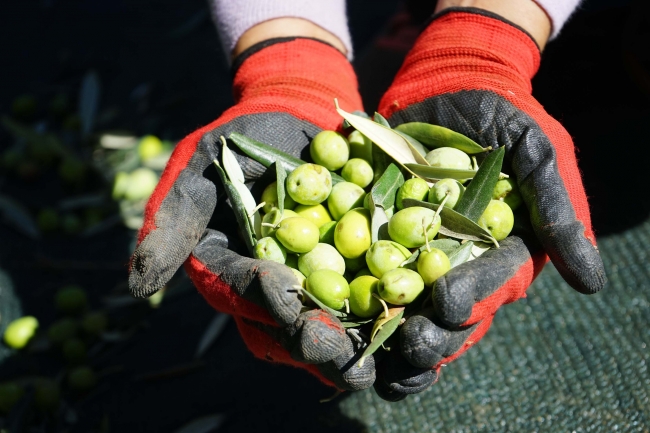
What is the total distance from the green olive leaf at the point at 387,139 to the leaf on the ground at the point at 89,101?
234 cm

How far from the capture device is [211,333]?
102 inches

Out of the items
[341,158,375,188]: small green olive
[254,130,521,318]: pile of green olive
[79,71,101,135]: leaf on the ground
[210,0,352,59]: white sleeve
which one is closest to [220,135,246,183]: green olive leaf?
[254,130,521,318]: pile of green olive

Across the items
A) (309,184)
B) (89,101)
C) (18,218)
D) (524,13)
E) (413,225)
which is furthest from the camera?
(89,101)

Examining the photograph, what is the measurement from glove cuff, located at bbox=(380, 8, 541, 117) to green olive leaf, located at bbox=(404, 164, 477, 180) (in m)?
0.31

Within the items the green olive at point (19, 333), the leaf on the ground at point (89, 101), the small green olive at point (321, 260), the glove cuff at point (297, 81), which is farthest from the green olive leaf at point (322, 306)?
the leaf on the ground at point (89, 101)

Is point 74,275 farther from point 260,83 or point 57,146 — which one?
point 260,83

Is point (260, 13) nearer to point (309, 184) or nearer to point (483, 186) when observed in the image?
point (309, 184)

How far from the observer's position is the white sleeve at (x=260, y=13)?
2404 millimetres

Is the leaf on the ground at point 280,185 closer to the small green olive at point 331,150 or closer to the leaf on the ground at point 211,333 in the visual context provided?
the small green olive at point 331,150

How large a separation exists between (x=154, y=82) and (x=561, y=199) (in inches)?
119

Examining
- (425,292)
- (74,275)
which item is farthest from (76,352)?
(425,292)

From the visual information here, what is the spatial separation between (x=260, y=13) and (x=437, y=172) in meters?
1.13

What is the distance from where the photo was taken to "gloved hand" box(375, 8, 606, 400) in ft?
4.81

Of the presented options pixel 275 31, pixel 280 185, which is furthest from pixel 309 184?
pixel 275 31
